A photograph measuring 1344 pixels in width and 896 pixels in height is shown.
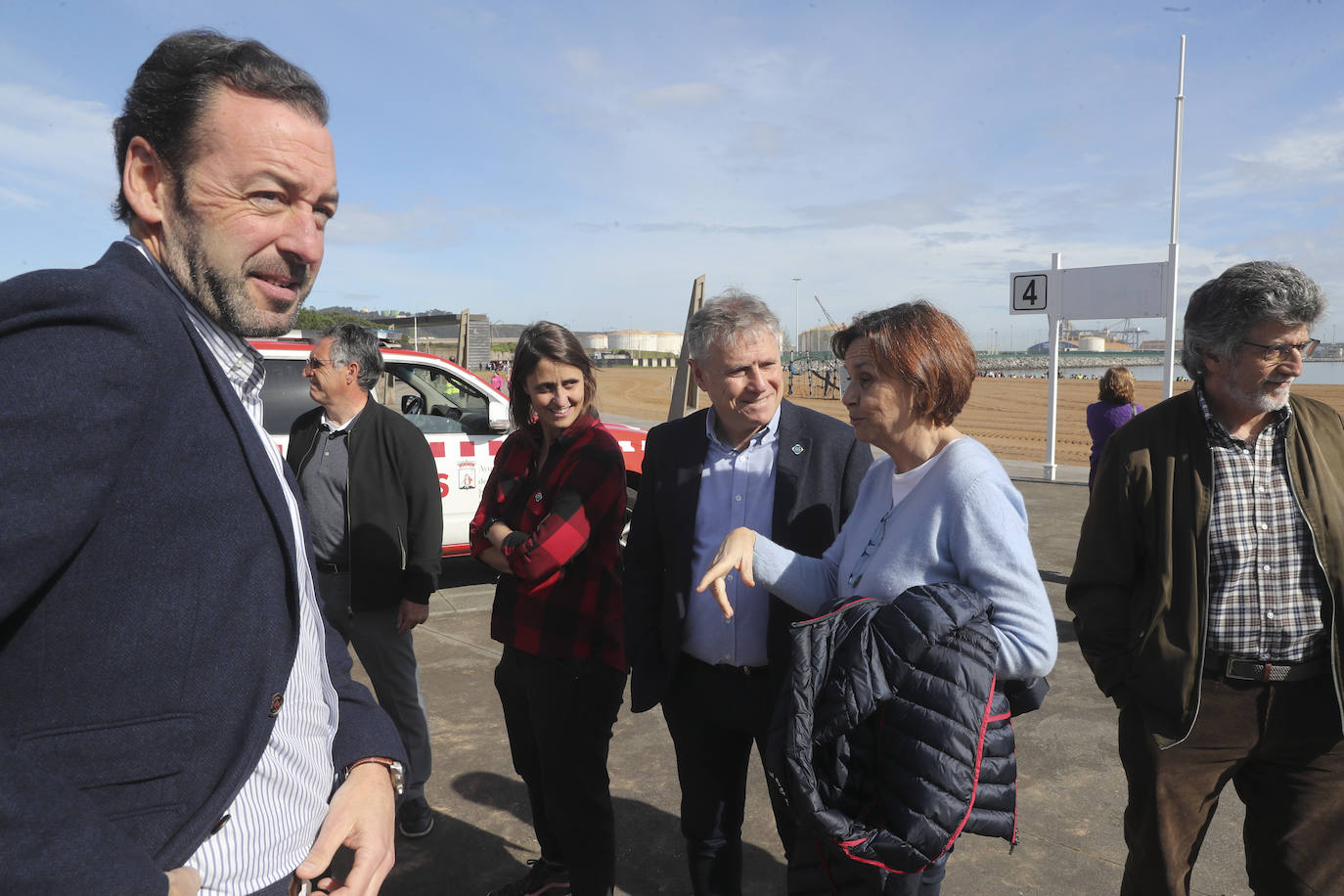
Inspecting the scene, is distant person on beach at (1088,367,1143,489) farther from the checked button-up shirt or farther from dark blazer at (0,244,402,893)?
dark blazer at (0,244,402,893)

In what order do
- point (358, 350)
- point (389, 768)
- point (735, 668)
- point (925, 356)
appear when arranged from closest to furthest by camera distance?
point (389, 768) → point (925, 356) → point (735, 668) → point (358, 350)

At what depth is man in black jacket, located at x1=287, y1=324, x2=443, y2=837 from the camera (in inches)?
137

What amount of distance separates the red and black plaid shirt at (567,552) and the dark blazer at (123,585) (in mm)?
1634

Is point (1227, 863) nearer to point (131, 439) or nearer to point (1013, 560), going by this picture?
point (1013, 560)

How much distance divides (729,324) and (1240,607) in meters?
1.62

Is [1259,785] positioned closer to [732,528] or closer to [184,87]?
[732,528]

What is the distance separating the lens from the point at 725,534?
2.57 meters

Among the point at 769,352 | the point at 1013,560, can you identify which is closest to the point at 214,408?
the point at 1013,560

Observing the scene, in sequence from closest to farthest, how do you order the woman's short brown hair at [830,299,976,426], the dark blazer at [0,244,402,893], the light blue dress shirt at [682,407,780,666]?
the dark blazer at [0,244,402,893] < the woman's short brown hair at [830,299,976,426] < the light blue dress shirt at [682,407,780,666]

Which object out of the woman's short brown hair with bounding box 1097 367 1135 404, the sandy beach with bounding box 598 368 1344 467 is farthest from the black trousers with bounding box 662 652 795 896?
the sandy beach with bounding box 598 368 1344 467

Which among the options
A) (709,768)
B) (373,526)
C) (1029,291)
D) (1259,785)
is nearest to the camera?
(1259,785)

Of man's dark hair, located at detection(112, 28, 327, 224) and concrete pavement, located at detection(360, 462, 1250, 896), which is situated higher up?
man's dark hair, located at detection(112, 28, 327, 224)

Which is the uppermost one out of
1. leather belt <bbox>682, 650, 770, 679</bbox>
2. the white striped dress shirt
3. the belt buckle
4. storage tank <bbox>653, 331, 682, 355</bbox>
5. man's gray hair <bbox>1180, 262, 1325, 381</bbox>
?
storage tank <bbox>653, 331, 682, 355</bbox>

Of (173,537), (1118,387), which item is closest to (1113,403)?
(1118,387)
